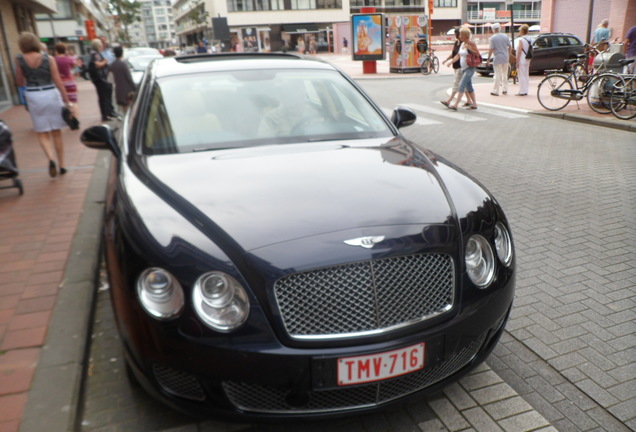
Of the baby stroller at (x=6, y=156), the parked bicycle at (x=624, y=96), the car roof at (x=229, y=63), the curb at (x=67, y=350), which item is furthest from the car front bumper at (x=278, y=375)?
the parked bicycle at (x=624, y=96)

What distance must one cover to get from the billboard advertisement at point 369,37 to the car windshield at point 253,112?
21.7m

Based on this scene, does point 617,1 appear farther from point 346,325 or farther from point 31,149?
point 346,325

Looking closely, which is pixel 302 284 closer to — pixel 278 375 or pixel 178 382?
pixel 278 375

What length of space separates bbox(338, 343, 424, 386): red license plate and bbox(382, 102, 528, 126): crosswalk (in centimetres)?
941

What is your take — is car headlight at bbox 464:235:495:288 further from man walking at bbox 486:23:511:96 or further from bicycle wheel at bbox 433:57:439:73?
bicycle wheel at bbox 433:57:439:73

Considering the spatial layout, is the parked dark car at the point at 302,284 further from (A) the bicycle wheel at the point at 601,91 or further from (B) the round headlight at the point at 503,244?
(A) the bicycle wheel at the point at 601,91

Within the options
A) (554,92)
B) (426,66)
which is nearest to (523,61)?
(554,92)

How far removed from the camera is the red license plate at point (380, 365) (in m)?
2.04

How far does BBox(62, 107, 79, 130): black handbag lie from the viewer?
6.67m

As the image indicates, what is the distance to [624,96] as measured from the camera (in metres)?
10.1

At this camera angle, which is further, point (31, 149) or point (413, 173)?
point (31, 149)

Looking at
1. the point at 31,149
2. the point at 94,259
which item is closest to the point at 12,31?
the point at 31,149

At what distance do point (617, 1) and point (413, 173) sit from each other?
18783mm

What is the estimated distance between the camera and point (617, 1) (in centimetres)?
1767
